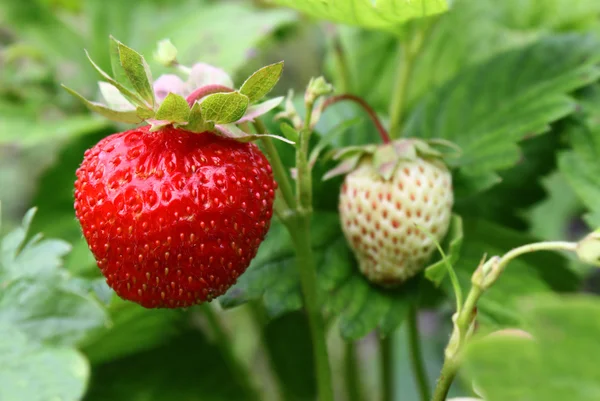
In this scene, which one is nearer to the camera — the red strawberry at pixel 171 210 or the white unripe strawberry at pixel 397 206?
the red strawberry at pixel 171 210

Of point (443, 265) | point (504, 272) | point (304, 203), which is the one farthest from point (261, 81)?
point (504, 272)

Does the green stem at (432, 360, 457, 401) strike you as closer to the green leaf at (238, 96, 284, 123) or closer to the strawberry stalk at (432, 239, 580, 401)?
the strawberry stalk at (432, 239, 580, 401)

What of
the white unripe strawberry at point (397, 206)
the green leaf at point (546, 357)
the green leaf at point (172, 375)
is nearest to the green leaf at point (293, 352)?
the green leaf at point (172, 375)

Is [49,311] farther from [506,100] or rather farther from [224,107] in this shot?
[506,100]

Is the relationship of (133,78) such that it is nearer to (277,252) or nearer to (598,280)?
(277,252)

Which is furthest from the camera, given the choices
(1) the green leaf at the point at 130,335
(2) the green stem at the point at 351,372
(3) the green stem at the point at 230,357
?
(2) the green stem at the point at 351,372

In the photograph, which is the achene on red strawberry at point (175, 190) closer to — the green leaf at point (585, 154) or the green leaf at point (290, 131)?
the green leaf at point (290, 131)
